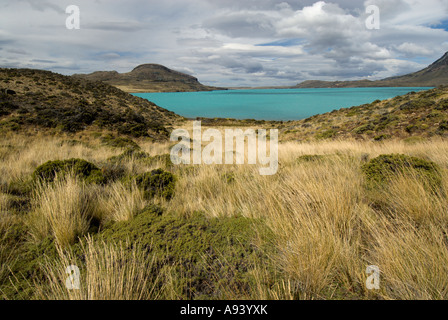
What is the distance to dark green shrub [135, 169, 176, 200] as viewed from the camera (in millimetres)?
4062

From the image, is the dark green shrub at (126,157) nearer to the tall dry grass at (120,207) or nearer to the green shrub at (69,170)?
the green shrub at (69,170)

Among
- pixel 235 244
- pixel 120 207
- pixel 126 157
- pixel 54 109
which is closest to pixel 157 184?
pixel 120 207

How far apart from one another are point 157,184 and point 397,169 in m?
4.46

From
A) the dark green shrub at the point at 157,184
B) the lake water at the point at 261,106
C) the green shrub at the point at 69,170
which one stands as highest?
the lake water at the point at 261,106

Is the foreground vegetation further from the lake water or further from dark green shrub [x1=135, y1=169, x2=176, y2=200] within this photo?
the lake water

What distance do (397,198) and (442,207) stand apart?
1.41 ft

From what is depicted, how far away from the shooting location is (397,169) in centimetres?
400

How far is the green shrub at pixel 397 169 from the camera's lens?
3594mm

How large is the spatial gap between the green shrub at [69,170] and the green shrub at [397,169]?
532 cm

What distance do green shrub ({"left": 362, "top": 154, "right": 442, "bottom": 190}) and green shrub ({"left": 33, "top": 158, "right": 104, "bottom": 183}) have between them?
209 inches

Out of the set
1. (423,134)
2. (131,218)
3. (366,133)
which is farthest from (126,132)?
(423,134)

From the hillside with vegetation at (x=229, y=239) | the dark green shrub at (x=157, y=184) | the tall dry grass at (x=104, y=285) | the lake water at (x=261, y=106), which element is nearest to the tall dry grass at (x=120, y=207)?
the hillside with vegetation at (x=229, y=239)

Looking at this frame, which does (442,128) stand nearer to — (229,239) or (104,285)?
(229,239)
